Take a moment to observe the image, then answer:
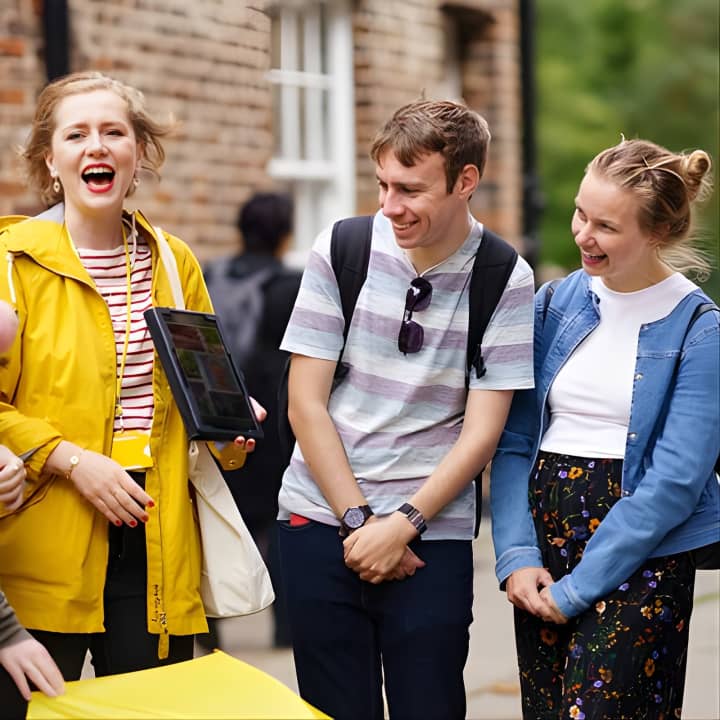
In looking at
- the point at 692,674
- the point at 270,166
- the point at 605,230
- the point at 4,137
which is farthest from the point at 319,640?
the point at 270,166

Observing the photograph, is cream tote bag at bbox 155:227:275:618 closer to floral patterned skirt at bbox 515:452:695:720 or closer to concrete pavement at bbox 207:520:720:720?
floral patterned skirt at bbox 515:452:695:720

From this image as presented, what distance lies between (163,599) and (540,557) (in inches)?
31.9

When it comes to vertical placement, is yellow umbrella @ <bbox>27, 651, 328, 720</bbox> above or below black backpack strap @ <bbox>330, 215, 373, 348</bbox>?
below

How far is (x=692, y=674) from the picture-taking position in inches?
221

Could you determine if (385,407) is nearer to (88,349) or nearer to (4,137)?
(88,349)

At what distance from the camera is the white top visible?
3178mm

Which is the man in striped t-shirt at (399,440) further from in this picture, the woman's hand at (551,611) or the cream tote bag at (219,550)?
the woman's hand at (551,611)

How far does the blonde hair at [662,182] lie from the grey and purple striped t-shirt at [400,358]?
31 centimetres

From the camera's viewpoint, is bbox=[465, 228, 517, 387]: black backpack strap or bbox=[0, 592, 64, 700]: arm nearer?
bbox=[0, 592, 64, 700]: arm

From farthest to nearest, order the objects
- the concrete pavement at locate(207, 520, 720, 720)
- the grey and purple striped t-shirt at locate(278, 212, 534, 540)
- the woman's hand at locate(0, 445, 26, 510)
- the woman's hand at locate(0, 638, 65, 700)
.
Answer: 1. the concrete pavement at locate(207, 520, 720, 720)
2. the grey and purple striped t-shirt at locate(278, 212, 534, 540)
3. the woman's hand at locate(0, 445, 26, 510)
4. the woman's hand at locate(0, 638, 65, 700)

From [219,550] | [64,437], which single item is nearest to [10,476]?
[64,437]

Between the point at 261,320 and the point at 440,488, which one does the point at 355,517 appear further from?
the point at 261,320

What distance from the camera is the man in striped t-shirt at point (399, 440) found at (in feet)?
10.6

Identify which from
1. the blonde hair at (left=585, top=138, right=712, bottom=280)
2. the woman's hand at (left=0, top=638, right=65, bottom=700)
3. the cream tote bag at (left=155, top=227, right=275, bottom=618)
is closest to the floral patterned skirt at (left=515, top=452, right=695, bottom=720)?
the blonde hair at (left=585, top=138, right=712, bottom=280)
